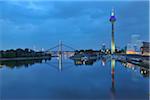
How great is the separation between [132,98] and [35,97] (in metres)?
4.39

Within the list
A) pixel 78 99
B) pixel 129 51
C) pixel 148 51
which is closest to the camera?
pixel 78 99

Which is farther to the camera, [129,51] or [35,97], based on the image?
[129,51]

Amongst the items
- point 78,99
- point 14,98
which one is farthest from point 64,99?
point 14,98

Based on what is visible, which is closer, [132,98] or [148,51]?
[132,98]

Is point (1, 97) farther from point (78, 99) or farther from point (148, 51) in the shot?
point (148, 51)

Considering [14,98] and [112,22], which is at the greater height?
[112,22]

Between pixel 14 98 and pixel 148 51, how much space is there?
2101 inches

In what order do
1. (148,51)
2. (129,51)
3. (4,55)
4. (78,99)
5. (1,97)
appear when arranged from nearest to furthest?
(78,99) → (1,97) → (4,55) → (148,51) → (129,51)

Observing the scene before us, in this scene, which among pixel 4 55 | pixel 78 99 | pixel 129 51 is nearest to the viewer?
pixel 78 99

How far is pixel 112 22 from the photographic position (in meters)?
100

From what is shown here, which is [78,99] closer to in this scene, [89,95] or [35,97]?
[89,95]

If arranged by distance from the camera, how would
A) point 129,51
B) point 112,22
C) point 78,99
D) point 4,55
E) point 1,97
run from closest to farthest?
point 78,99 → point 1,97 → point 4,55 → point 129,51 → point 112,22

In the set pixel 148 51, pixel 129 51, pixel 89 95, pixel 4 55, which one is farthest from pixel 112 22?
pixel 89 95

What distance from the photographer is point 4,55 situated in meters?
56.3
